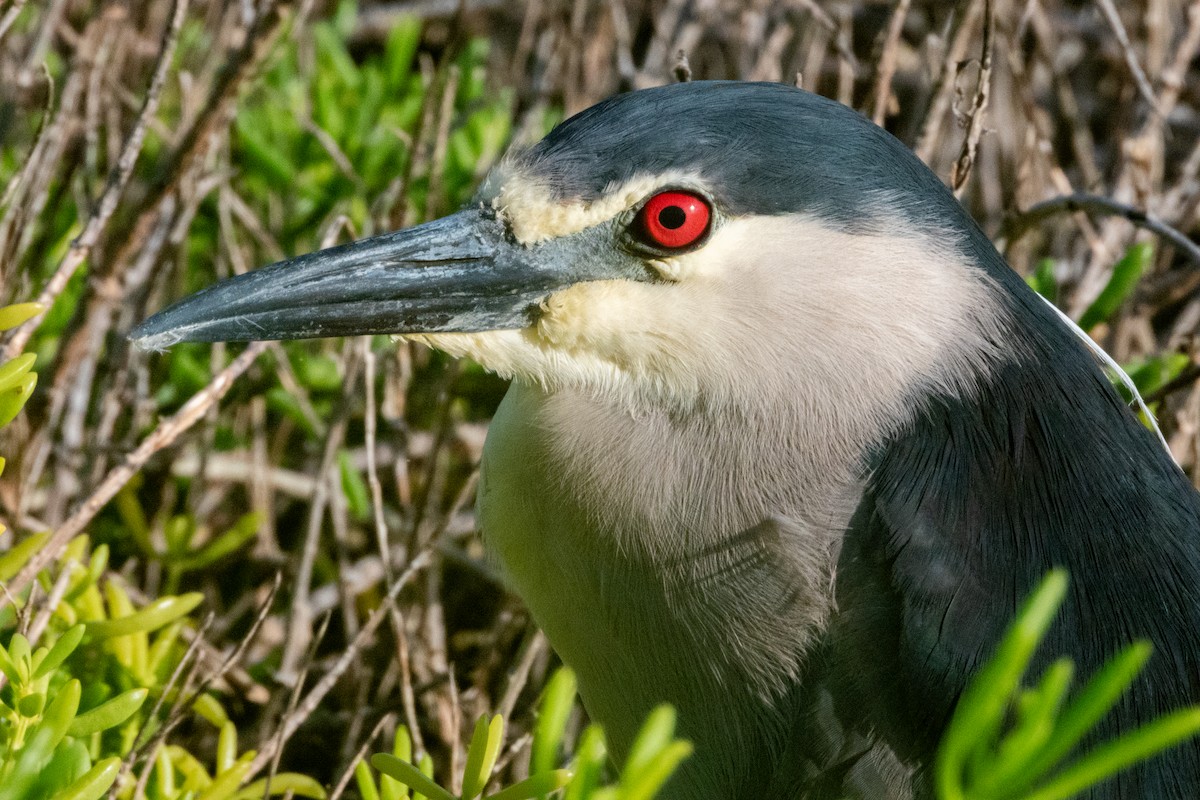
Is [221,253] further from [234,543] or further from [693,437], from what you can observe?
[693,437]

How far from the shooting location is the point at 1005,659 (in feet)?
3.17

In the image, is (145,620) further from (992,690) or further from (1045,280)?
(1045,280)

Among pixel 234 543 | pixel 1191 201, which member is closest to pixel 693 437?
pixel 234 543

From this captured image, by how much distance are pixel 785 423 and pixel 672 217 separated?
0.33 meters

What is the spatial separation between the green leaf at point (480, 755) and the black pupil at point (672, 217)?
0.71m

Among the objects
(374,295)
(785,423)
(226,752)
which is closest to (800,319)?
(785,423)

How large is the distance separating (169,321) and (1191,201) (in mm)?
2540

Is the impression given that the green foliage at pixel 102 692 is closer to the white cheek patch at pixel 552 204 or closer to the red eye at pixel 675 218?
the white cheek patch at pixel 552 204

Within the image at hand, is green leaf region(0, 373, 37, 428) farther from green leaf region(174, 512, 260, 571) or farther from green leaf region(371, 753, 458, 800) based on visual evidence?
green leaf region(174, 512, 260, 571)

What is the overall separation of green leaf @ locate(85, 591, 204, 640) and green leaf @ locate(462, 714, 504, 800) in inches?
26.8

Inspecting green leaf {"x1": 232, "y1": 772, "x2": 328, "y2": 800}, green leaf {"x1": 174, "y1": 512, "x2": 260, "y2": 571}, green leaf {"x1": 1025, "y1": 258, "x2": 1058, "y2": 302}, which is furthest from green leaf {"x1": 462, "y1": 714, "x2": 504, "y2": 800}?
green leaf {"x1": 1025, "y1": 258, "x2": 1058, "y2": 302}

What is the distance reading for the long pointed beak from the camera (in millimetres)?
1916

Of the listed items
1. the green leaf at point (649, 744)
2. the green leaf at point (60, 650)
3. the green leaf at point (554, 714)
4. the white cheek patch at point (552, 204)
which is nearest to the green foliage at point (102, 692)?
the green leaf at point (60, 650)

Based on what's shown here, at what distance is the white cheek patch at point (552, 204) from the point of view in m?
1.80
